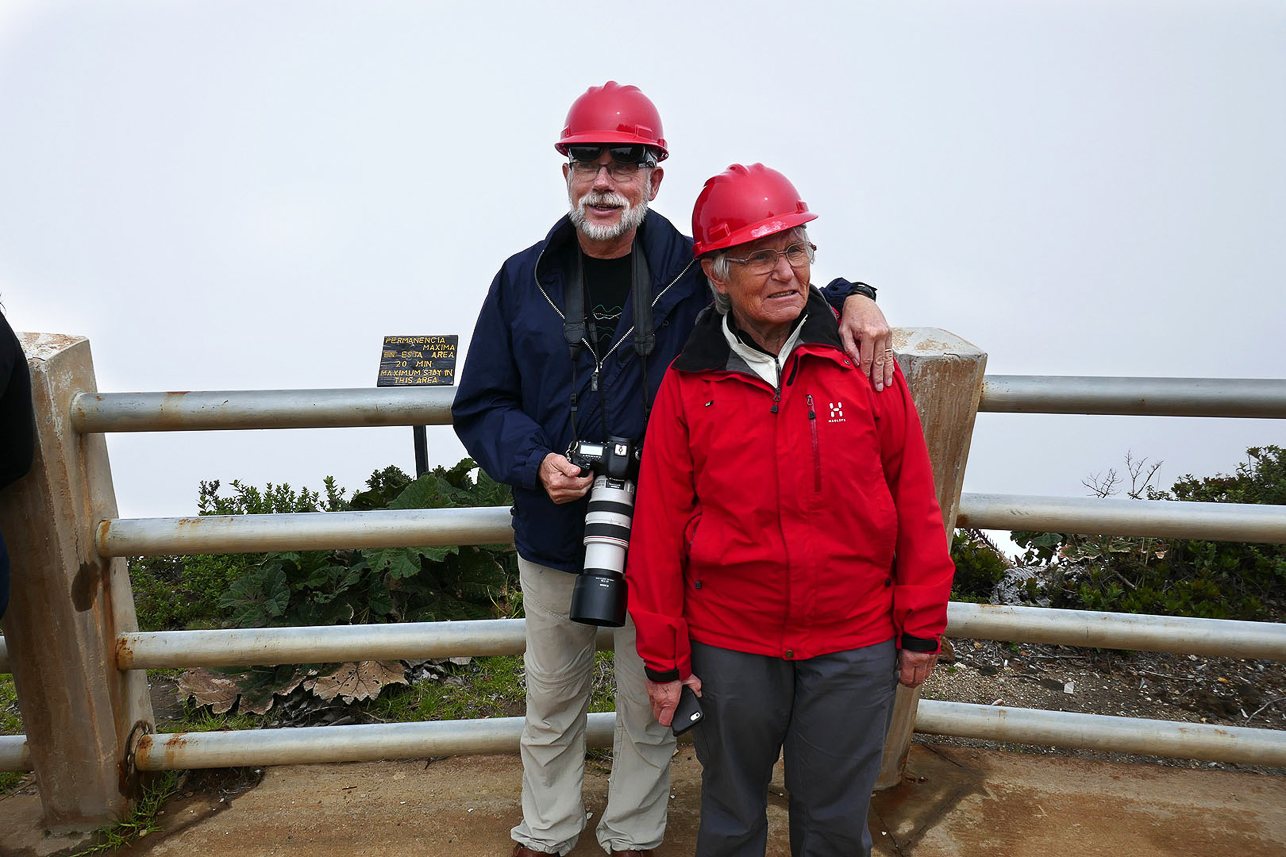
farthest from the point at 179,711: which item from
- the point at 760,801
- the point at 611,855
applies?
the point at 760,801

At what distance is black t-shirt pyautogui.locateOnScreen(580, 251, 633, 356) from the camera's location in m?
2.55

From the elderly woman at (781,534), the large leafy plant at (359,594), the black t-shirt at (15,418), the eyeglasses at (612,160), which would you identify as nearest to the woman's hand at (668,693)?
the elderly woman at (781,534)

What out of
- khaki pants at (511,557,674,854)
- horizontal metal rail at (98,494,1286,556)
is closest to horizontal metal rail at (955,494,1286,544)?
horizontal metal rail at (98,494,1286,556)

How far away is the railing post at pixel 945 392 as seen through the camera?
2.60 metres

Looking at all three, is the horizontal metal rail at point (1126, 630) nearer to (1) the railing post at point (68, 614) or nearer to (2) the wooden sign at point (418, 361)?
(1) the railing post at point (68, 614)

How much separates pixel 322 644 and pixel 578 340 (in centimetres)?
133

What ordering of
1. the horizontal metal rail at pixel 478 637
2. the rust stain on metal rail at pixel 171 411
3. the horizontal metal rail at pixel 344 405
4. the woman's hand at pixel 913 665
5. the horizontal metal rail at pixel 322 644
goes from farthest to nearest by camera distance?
1. the horizontal metal rail at pixel 322 644
2. the horizontal metal rail at pixel 478 637
3. the rust stain on metal rail at pixel 171 411
4. the horizontal metal rail at pixel 344 405
5. the woman's hand at pixel 913 665

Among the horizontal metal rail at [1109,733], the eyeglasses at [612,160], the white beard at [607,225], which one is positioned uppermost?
the eyeglasses at [612,160]

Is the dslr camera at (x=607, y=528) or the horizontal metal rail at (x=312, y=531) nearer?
the dslr camera at (x=607, y=528)

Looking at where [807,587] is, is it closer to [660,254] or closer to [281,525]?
[660,254]

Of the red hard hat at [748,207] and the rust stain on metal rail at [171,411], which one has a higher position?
the red hard hat at [748,207]

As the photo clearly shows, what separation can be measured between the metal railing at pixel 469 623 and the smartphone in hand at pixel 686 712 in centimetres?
68

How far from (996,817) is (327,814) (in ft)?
7.28

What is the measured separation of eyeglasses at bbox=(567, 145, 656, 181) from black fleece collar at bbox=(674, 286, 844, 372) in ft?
1.71
